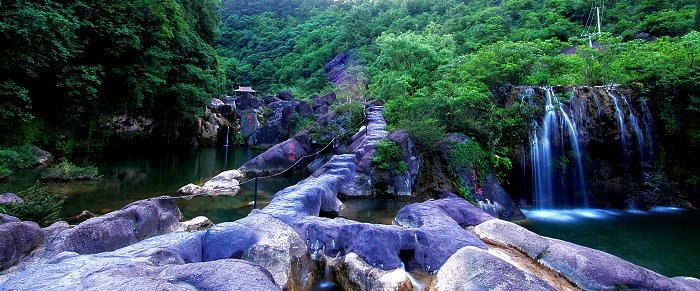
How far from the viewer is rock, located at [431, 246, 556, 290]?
10.9ft

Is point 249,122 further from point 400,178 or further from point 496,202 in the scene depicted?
point 496,202

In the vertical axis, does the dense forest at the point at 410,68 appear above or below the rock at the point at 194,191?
above

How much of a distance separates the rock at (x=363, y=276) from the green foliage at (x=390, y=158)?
5333 millimetres

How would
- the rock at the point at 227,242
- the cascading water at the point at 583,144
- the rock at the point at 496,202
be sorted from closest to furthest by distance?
1. the rock at the point at 227,242
2. the rock at the point at 496,202
3. the cascading water at the point at 583,144

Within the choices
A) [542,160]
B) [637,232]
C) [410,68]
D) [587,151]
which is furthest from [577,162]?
[410,68]

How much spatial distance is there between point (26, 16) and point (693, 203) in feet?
74.2

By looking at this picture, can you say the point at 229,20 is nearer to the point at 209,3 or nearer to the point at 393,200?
the point at 209,3

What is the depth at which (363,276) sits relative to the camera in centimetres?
418

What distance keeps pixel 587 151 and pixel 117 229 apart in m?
13.2

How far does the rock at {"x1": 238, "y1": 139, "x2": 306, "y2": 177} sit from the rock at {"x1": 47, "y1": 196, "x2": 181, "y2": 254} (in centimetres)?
694

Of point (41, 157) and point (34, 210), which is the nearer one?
point (34, 210)

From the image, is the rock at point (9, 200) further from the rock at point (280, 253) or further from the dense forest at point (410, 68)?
the dense forest at point (410, 68)

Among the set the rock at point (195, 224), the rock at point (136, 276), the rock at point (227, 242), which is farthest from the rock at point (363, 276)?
the rock at point (195, 224)

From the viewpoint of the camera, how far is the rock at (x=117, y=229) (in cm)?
460
